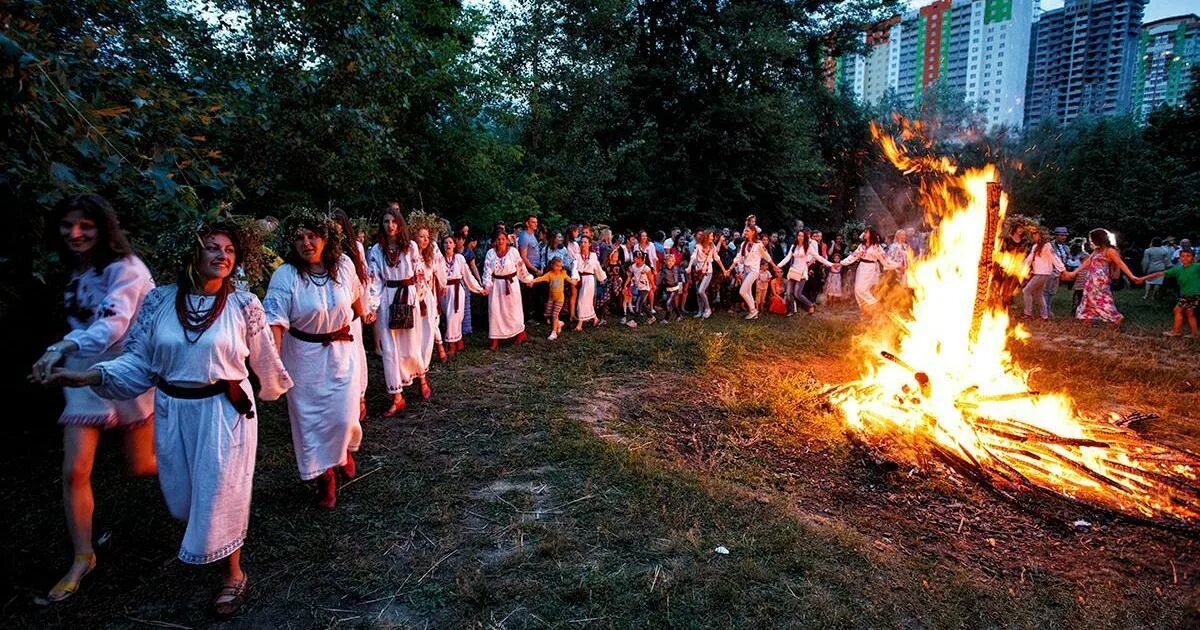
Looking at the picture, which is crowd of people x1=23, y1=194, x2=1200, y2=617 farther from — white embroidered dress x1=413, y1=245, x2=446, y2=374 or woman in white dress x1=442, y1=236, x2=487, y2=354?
woman in white dress x1=442, y1=236, x2=487, y2=354

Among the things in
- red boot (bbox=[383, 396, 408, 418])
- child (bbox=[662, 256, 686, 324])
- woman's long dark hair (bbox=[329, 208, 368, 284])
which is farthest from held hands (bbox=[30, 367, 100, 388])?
child (bbox=[662, 256, 686, 324])

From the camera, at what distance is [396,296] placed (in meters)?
6.74

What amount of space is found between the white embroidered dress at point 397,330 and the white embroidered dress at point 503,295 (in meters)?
2.75

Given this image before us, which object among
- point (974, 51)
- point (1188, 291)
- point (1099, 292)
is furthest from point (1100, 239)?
point (974, 51)

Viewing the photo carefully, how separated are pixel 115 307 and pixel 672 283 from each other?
10.7 meters

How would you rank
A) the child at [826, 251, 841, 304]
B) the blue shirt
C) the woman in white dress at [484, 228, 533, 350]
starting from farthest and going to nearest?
the child at [826, 251, 841, 304], the blue shirt, the woman in white dress at [484, 228, 533, 350]

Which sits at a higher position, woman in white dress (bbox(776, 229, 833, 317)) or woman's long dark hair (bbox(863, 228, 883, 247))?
woman's long dark hair (bbox(863, 228, 883, 247))

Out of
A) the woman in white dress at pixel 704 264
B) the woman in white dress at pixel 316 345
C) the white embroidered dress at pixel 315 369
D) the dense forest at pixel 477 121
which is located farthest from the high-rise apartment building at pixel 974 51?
the white embroidered dress at pixel 315 369

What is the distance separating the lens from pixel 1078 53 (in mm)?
74750

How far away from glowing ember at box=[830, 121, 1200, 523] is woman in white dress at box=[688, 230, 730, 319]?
5.51 meters

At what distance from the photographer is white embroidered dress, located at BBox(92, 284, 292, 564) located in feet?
9.98

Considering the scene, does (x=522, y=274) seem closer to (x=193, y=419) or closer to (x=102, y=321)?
(x=102, y=321)

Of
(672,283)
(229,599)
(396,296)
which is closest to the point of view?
(229,599)

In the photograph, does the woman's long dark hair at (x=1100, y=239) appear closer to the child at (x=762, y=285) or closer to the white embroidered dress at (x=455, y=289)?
the child at (x=762, y=285)
